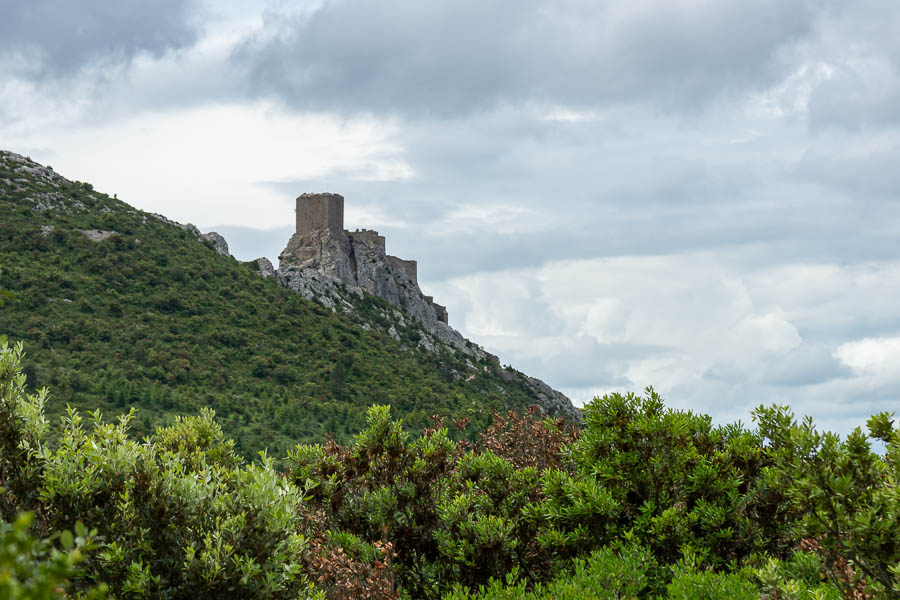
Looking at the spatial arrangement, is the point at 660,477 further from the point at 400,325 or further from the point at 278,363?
the point at 400,325

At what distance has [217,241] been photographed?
8494 cm

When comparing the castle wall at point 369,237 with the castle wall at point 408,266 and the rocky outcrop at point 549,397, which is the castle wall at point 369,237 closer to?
the castle wall at point 408,266

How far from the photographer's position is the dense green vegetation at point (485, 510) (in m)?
8.25

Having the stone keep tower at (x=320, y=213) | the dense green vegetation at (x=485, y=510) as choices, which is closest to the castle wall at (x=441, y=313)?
the stone keep tower at (x=320, y=213)

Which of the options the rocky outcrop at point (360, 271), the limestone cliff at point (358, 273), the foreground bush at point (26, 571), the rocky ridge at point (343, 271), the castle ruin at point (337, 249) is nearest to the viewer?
the foreground bush at point (26, 571)

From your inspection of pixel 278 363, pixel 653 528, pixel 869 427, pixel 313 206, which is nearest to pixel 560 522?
pixel 653 528

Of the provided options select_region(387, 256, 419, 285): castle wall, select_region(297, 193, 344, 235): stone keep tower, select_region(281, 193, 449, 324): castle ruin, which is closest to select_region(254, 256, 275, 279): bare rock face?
select_region(281, 193, 449, 324): castle ruin

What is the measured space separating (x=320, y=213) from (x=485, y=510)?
90146 millimetres

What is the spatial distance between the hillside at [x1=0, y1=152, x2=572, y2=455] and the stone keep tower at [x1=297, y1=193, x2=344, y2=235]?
17464 millimetres

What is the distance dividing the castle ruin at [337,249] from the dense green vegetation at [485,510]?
80.0 metres

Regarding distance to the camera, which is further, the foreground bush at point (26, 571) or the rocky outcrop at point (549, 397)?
the rocky outcrop at point (549, 397)

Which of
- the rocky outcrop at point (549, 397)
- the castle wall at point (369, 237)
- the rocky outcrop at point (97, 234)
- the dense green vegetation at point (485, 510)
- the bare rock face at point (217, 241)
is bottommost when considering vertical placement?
the dense green vegetation at point (485, 510)

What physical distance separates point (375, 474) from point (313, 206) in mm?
89523

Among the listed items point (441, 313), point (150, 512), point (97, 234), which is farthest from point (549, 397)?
point (150, 512)
